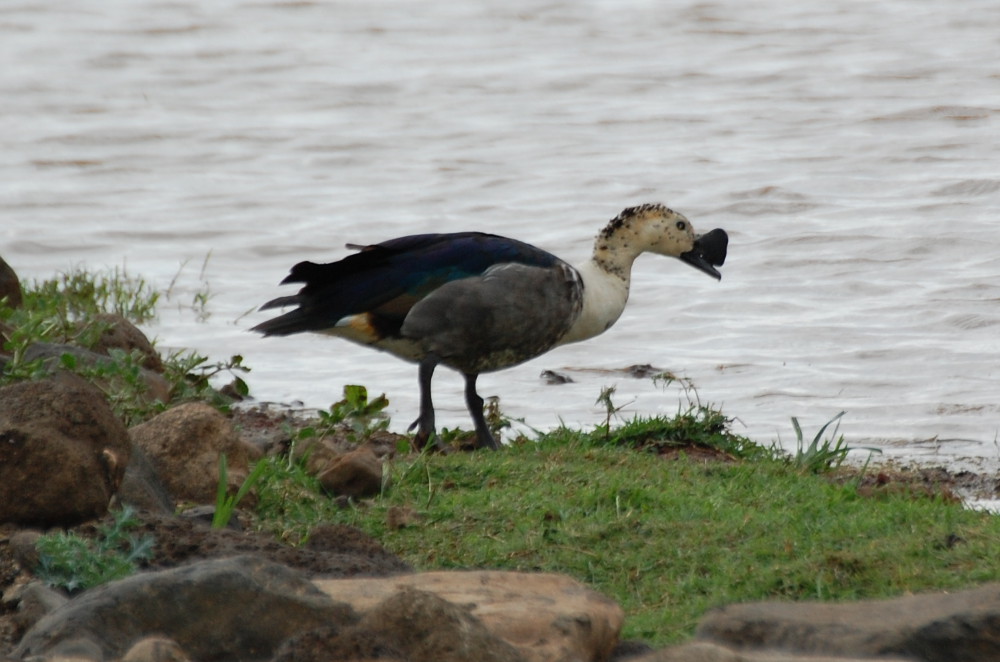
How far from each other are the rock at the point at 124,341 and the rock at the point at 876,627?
14.1ft

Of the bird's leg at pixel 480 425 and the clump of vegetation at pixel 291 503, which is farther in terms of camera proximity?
the bird's leg at pixel 480 425

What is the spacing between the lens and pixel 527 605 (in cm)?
367

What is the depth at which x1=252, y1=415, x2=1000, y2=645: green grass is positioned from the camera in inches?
178

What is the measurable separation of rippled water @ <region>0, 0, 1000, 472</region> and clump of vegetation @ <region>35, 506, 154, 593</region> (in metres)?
3.79

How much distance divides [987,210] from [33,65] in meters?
10.1

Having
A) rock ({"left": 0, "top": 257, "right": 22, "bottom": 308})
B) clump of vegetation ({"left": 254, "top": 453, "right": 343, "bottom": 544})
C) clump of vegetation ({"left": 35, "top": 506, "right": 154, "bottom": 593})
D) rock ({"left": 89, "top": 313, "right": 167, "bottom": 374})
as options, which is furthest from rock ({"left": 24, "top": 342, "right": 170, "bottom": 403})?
clump of vegetation ({"left": 35, "top": 506, "right": 154, "bottom": 593})

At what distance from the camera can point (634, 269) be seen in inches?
440

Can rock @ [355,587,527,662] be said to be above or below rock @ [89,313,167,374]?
below

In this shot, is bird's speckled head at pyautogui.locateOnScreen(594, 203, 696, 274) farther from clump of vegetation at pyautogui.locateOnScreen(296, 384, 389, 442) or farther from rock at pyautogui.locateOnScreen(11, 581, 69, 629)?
rock at pyautogui.locateOnScreen(11, 581, 69, 629)

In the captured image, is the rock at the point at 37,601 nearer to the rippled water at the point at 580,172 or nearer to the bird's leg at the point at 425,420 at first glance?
the bird's leg at the point at 425,420

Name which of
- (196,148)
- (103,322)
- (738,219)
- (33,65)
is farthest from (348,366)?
(33,65)

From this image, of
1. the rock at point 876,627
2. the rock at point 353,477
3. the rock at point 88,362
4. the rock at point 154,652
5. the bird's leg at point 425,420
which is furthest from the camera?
the bird's leg at point 425,420

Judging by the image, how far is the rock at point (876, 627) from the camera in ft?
11.3

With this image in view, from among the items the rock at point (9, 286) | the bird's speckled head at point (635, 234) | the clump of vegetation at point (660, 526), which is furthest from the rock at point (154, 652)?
the rock at point (9, 286)
